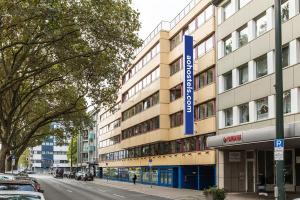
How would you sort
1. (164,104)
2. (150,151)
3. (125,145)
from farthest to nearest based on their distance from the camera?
(125,145) < (150,151) < (164,104)

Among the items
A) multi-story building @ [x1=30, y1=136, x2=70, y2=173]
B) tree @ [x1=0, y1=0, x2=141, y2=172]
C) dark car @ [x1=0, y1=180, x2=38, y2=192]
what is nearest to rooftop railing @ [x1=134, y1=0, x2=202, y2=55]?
tree @ [x1=0, y1=0, x2=141, y2=172]

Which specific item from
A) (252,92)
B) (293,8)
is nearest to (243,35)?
(252,92)

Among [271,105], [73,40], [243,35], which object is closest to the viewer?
[73,40]

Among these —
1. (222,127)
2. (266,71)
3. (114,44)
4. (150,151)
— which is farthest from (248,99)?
(150,151)

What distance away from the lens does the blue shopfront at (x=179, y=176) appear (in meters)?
47.5

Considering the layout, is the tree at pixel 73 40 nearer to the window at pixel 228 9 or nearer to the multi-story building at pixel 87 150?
the window at pixel 228 9

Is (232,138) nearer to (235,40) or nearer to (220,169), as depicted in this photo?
(220,169)

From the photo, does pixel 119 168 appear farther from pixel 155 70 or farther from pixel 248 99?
pixel 248 99

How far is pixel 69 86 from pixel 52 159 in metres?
159

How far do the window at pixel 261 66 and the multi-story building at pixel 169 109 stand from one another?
25.4 ft

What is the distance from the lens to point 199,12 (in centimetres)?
4591

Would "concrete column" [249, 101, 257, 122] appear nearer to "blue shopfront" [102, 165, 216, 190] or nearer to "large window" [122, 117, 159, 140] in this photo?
"blue shopfront" [102, 165, 216, 190]

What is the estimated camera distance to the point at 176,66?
172ft

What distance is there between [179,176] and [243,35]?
1869 centimetres
